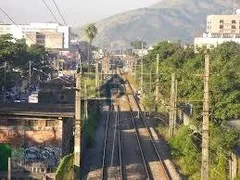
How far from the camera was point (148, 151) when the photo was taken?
36.9 meters

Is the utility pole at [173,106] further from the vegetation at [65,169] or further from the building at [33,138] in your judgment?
the vegetation at [65,169]

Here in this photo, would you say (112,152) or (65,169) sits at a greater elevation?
(65,169)

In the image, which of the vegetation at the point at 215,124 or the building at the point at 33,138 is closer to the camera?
the vegetation at the point at 215,124

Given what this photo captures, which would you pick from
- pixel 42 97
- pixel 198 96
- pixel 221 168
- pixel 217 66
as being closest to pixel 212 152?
pixel 221 168

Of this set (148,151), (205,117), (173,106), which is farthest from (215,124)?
(205,117)

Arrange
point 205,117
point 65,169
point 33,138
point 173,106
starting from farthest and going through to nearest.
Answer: point 173,106 → point 33,138 → point 65,169 → point 205,117

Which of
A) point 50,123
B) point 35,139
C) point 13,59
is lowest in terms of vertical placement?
point 35,139

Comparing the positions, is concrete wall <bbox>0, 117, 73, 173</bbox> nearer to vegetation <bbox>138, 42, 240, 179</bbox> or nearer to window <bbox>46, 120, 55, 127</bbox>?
window <bbox>46, 120, 55, 127</bbox>

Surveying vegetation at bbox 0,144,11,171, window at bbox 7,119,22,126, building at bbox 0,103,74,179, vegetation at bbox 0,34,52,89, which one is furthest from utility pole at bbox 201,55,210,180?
vegetation at bbox 0,34,52,89

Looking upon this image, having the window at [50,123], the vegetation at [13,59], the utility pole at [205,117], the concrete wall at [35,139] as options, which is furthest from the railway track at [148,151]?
the vegetation at [13,59]

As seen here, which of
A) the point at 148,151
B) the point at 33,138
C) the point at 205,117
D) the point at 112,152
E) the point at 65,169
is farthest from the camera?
Answer: the point at 148,151

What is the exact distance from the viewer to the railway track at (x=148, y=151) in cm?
2966

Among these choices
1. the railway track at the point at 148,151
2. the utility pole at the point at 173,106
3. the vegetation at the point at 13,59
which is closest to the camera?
the railway track at the point at 148,151

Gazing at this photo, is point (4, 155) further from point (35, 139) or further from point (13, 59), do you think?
point (13, 59)
